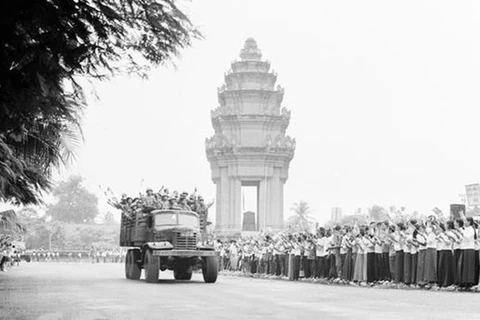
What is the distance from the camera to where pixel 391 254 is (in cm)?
2175

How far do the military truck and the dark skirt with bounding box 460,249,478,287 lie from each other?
748 centimetres

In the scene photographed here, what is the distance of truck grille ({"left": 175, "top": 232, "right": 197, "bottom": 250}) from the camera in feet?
77.6

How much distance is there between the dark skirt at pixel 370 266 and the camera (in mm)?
22586

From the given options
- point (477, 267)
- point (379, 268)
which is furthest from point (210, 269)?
Answer: point (477, 267)

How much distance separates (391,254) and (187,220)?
6.73m

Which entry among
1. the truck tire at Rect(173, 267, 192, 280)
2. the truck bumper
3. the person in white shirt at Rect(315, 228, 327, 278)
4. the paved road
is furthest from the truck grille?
the paved road

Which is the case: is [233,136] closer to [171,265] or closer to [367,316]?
Answer: [171,265]

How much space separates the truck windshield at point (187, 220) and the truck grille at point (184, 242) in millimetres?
1162

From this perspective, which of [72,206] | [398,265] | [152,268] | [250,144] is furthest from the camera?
[72,206]

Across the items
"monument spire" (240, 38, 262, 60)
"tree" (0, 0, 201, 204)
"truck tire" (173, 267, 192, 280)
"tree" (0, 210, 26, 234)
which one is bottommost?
"truck tire" (173, 267, 192, 280)

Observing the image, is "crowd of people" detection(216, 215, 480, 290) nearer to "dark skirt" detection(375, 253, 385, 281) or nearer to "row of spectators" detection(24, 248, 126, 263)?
"dark skirt" detection(375, 253, 385, 281)

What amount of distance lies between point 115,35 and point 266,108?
68.2 meters

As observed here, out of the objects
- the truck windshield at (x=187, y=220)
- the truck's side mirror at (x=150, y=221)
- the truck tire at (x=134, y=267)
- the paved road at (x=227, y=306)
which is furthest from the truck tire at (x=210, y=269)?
the paved road at (x=227, y=306)

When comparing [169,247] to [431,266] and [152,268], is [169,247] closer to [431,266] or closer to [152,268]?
[152,268]
